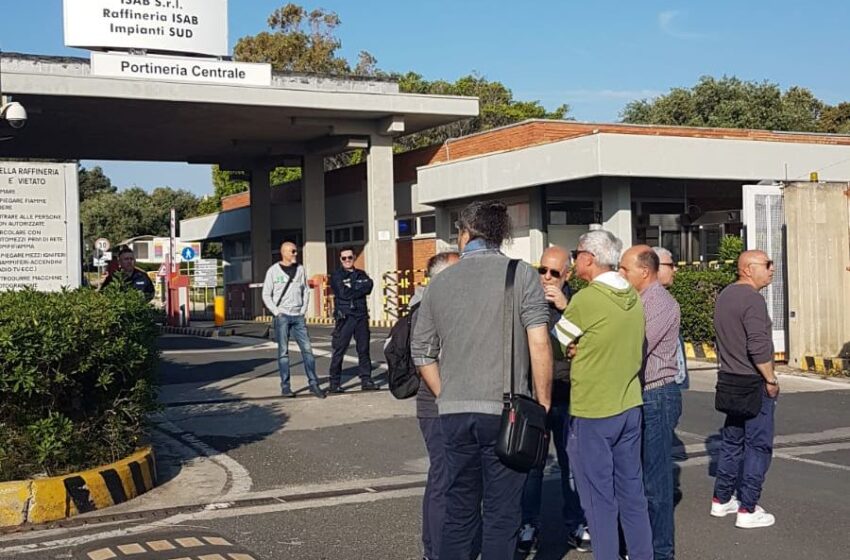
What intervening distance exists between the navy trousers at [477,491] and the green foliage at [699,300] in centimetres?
1327

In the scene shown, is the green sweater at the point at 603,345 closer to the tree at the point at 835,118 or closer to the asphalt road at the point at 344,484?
the asphalt road at the point at 344,484

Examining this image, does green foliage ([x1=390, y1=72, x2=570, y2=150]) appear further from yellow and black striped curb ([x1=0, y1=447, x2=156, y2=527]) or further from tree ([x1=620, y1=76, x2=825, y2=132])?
yellow and black striped curb ([x1=0, y1=447, x2=156, y2=527])

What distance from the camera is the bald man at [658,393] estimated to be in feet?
18.6

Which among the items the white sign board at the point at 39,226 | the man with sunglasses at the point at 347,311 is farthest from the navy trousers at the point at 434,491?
the man with sunglasses at the point at 347,311

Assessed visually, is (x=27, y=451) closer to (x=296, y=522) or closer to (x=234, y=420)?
(x=296, y=522)

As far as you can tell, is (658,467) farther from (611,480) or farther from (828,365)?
(828,365)

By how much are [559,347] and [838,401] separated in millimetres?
8702

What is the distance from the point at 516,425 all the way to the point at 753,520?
9.78 ft

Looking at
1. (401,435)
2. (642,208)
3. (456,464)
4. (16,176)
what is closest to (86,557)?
(456,464)

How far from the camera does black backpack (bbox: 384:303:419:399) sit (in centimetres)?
584

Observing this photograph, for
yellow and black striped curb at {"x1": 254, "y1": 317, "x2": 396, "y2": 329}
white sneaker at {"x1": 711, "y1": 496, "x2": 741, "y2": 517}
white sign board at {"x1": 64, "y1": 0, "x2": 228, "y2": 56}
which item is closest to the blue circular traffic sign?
yellow and black striped curb at {"x1": 254, "y1": 317, "x2": 396, "y2": 329}

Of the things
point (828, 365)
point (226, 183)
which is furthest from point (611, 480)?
point (226, 183)

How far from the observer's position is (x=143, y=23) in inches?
924

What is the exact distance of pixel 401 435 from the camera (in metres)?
10.3
